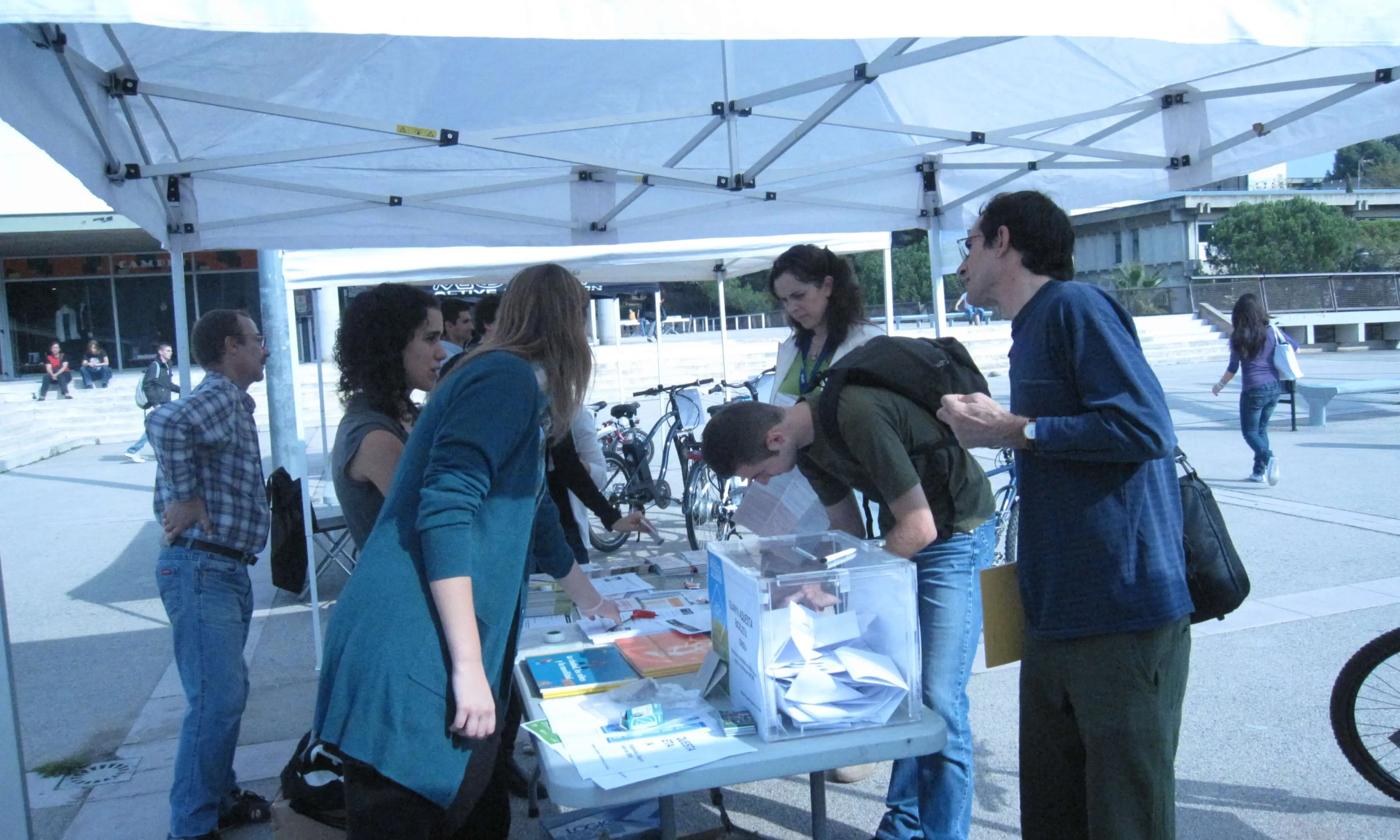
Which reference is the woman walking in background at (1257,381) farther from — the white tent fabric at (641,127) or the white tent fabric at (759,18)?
the white tent fabric at (759,18)

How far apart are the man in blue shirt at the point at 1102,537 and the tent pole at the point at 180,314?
327 centimetres

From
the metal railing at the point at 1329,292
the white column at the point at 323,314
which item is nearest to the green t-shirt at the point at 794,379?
the white column at the point at 323,314

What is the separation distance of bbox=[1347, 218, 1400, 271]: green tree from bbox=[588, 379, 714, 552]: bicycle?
4858 cm

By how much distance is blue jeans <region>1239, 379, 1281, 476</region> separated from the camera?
353 inches

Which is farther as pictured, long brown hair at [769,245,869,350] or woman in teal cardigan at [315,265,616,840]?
long brown hair at [769,245,869,350]

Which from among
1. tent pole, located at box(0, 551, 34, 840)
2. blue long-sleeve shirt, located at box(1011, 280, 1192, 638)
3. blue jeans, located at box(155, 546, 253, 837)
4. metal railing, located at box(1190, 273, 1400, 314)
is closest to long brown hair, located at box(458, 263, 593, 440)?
blue long-sleeve shirt, located at box(1011, 280, 1192, 638)

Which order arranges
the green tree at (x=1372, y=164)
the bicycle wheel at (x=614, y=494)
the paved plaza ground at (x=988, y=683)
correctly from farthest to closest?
the green tree at (x=1372, y=164) → the bicycle wheel at (x=614, y=494) → the paved plaza ground at (x=988, y=683)

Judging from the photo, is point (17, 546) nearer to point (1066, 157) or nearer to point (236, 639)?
point (236, 639)

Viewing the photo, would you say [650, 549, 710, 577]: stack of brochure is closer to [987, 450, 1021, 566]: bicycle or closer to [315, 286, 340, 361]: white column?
[987, 450, 1021, 566]: bicycle

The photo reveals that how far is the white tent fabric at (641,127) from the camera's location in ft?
11.5

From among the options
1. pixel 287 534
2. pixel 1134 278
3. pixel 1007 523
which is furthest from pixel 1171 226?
pixel 287 534

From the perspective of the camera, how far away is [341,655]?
1740mm

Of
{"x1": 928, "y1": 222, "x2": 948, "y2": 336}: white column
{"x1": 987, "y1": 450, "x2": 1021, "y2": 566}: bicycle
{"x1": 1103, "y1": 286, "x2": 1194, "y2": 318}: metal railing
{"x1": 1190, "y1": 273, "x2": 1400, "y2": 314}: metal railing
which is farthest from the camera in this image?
{"x1": 1103, "y1": 286, "x2": 1194, "y2": 318}: metal railing

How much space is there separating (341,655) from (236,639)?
165 centimetres
